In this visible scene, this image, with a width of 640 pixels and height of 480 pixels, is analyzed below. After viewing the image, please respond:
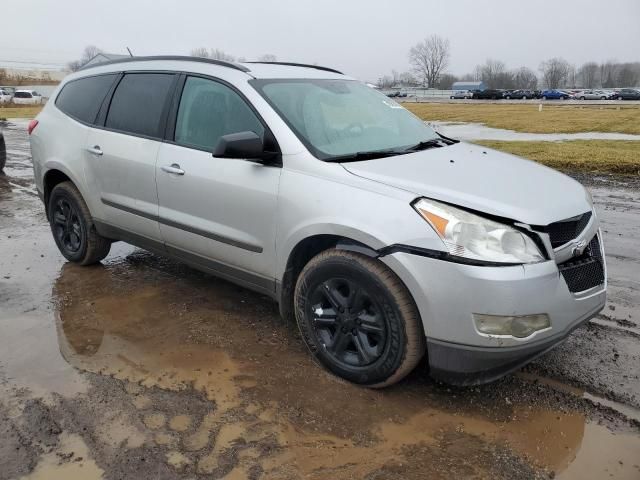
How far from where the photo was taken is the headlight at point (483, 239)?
2.73m

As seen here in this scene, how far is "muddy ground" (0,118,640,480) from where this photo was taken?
259 cm

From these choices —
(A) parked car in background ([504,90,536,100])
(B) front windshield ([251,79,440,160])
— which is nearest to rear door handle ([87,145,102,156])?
(B) front windshield ([251,79,440,160])


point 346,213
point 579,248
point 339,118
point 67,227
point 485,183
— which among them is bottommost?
point 67,227

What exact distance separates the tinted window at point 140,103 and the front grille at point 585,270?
2975 millimetres

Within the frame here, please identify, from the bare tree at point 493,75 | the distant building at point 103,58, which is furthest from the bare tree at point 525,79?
the distant building at point 103,58

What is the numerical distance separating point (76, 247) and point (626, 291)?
4873 mm

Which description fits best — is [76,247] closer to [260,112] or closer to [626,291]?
[260,112]

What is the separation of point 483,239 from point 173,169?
89.4 inches

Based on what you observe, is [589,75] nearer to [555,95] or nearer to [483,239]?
[555,95]

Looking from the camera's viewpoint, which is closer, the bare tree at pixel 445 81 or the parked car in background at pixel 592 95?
the parked car in background at pixel 592 95

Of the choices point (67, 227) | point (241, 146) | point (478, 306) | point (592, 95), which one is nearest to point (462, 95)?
point (592, 95)

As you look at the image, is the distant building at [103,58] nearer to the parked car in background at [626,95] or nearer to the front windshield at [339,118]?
the front windshield at [339,118]

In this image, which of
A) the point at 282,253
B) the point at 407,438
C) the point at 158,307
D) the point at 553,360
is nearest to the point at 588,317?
the point at 553,360

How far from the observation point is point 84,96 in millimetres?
5094
